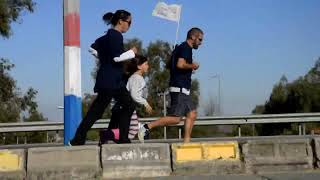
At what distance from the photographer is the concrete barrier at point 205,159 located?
7.52 meters

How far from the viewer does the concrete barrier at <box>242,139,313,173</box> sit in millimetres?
7656

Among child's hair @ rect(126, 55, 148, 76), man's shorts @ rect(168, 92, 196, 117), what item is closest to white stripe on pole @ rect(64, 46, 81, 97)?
child's hair @ rect(126, 55, 148, 76)

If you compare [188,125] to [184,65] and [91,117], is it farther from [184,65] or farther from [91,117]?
[91,117]

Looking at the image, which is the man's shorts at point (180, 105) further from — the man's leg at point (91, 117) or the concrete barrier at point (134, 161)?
the concrete barrier at point (134, 161)

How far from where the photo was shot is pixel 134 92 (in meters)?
8.46

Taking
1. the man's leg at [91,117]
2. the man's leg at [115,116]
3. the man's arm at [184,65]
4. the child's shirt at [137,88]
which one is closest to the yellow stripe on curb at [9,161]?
the man's leg at [91,117]

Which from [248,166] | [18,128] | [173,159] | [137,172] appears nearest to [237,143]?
[248,166]

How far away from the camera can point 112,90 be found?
8.01m

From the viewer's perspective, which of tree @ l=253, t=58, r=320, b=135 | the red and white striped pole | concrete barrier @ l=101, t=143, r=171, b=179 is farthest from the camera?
tree @ l=253, t=58, r=320, b=135

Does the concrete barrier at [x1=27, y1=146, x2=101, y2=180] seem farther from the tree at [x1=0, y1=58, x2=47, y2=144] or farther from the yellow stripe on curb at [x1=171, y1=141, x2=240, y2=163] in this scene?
the tree at [x1=0, y1=58, x2=47, y2=144]

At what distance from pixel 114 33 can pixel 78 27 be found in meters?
1.34

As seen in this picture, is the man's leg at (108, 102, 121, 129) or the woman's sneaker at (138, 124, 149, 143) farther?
the woman's sneaker at (138, 124, 149, 143)

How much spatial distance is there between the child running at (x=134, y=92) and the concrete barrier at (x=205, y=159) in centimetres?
112

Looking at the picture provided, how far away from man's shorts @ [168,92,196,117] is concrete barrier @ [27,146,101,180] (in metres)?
1.79
